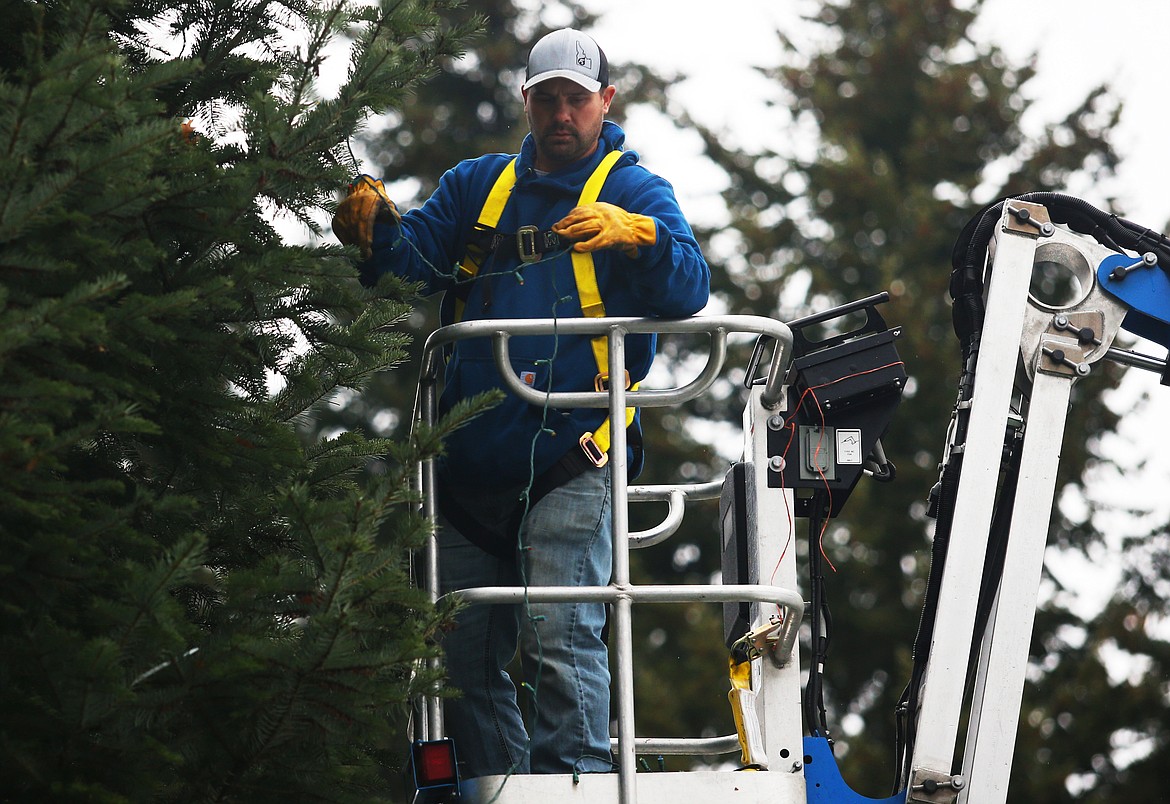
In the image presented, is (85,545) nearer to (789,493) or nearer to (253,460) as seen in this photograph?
(253,460)

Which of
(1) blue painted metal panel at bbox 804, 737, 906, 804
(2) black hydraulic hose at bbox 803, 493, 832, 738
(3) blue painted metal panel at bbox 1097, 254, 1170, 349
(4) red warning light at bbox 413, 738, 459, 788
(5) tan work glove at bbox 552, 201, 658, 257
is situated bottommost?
(1) blue painted metal panel at bbox 804, 737, 906, 804

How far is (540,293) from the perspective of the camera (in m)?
4.69

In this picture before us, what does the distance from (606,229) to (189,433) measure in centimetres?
129

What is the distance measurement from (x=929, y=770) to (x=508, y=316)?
1.79 m

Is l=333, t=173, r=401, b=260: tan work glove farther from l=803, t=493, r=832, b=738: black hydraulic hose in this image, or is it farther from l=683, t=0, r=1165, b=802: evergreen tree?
l=683, t=0, r=1165, b=802: evergreen tree

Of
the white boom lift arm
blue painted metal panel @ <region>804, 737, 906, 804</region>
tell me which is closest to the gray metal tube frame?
the white boom lift arm

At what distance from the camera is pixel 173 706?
329 cm

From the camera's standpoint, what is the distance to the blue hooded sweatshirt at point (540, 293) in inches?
176

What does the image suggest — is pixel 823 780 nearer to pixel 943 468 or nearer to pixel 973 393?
pixel 943 468

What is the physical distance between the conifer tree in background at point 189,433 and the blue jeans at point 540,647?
1.81ft

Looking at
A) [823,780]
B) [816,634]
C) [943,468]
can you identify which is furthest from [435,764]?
[943,468]

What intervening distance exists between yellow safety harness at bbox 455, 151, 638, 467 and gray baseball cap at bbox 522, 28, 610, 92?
0.25 meters

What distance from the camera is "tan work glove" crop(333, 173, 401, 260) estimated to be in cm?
453

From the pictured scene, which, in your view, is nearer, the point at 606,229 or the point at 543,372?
the point at 606,229
